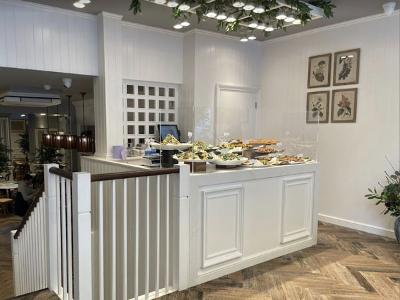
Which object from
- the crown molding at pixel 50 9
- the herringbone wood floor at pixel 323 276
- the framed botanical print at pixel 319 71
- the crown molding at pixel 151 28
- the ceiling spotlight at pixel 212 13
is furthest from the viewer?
the framed botanical print at pixel 319 71

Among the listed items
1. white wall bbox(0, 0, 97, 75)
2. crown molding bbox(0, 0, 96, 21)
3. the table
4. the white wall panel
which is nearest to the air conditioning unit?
the table

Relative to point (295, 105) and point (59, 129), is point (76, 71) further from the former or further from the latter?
point (59, 129)

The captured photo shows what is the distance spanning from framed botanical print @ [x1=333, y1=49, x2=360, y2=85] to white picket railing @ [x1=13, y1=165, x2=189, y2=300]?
116 inches

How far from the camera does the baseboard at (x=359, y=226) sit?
408 centimetres

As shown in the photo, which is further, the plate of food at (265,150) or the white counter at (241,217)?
the plate of food at (265,150)

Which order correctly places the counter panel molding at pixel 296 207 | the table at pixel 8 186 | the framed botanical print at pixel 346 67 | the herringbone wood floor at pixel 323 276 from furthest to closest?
the table at pixel 8 186, the framed botanical print at pixel 346 67, the counter panel molding at pixel 296 207, the herringbone wood floor at pixel 323 276

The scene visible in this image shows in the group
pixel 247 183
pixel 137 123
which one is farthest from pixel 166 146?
pixel 137 123

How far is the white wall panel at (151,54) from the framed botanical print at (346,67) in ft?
7.28

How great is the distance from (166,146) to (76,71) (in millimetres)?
1910

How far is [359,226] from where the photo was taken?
4.34m

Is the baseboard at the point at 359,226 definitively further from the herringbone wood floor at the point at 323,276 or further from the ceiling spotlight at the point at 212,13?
the ceiling spotlight at the point at 212,13

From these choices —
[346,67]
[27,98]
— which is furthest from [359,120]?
[27,98]

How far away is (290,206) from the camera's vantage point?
11.4 ft

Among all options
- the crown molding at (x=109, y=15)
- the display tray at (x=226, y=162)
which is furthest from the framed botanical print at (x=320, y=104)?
the crown molding at (x=109, y=15)
